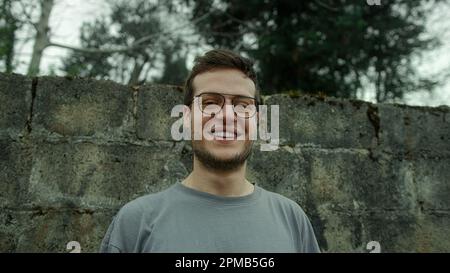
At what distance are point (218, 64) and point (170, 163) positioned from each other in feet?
2.80

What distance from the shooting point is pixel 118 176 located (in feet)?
7.30

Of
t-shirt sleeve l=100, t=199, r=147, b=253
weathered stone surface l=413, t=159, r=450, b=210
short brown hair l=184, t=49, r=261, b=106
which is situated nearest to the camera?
t-shirt sleeve l=100, t=199, r=147, b=253

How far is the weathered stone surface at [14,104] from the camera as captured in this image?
215cm

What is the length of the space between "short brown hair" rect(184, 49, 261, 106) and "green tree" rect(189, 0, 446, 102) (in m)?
7.10

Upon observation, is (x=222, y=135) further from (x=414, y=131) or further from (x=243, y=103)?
(x=414, y=131)

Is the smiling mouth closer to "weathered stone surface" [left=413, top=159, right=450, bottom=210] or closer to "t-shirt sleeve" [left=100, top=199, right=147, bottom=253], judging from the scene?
"t-shirt sleeve" [left=100, top=199, right=147, bottom=253]

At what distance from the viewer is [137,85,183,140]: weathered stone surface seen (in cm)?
231

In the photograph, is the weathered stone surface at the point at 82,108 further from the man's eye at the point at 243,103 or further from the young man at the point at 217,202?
the man's eye at the point at 243,103

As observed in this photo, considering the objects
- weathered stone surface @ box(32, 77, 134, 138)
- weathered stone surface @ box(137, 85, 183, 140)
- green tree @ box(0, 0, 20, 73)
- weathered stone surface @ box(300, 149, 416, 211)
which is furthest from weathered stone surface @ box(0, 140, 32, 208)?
green tree @ box(0, 0, 20, 73)

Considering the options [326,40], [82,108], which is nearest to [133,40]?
[326,40]

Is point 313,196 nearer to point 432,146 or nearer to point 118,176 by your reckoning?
point 432,146

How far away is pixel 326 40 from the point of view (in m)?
8.55
